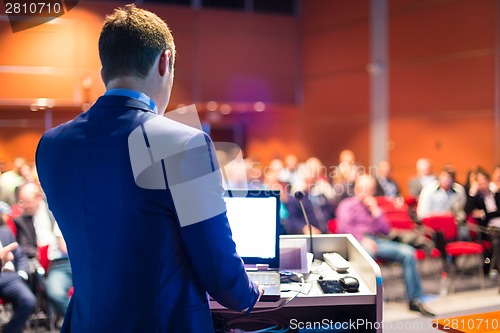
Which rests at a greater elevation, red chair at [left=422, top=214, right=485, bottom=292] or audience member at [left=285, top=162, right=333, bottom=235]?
audience member at [left=285, top=162, right=333, bottom=235]

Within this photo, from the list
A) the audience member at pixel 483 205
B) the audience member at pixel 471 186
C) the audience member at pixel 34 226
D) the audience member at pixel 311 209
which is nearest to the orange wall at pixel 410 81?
the audience member at pixel 471 186

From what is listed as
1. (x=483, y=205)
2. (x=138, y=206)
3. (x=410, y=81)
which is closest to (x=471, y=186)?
(x=483, y=205)

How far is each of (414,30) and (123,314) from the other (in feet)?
33.2

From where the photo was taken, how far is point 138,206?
1.10 meters

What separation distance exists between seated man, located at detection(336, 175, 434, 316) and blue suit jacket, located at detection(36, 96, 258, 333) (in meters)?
4.68

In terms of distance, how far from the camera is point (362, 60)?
452 inches

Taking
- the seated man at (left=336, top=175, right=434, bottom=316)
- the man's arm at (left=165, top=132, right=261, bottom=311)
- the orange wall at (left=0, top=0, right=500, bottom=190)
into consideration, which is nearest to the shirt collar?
the man's arm at (left=165, top=132, right=261, bottom=311)

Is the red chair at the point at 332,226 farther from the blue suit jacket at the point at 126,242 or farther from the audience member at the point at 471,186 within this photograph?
the blue suit jacket at the point at 126,242

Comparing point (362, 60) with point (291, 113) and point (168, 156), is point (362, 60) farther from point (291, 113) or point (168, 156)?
point (168, 156)

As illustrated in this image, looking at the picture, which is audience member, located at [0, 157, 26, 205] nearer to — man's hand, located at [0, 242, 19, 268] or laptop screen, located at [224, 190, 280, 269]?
man's hand, located at [0, 242, 19, 268]

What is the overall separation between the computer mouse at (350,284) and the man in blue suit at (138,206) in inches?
45.7

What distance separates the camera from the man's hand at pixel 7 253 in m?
4.23

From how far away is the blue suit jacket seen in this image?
1.11 meters

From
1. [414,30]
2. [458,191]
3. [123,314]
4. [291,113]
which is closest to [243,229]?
[123,314]
